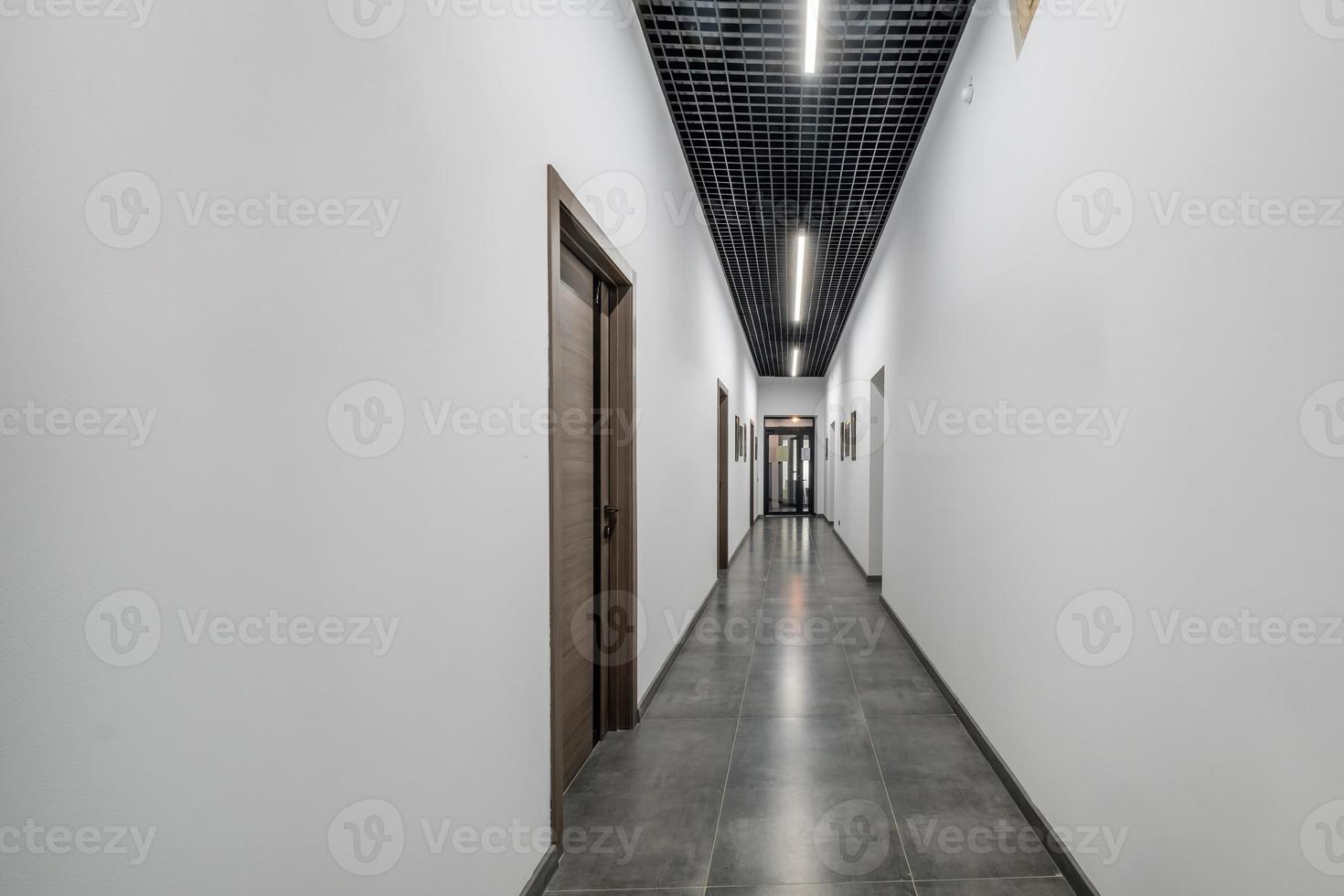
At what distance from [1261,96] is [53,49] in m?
1.95

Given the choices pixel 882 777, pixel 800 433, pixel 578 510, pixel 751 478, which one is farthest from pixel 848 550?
pixel 578 510

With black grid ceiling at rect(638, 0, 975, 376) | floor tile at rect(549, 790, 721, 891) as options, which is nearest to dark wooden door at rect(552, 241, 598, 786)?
floor tile at rect(549, 790, 721, 891)

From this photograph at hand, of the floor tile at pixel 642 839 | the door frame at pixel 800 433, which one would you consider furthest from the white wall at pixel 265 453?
the door frame at pixel 800 433

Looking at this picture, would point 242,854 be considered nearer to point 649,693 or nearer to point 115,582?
point 115,582

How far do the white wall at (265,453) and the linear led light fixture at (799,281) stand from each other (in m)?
4.86

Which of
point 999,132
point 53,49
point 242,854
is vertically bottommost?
point 242,854

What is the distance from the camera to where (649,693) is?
3.60 metres

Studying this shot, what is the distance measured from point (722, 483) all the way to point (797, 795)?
566cm

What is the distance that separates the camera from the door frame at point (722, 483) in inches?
312

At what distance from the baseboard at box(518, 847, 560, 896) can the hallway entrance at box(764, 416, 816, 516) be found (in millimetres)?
Answer: 13955

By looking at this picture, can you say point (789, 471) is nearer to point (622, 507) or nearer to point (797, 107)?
point (797, 107)

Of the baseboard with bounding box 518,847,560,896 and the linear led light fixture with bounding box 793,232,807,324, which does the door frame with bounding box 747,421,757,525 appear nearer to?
the linear led light fixture with bounding box 793,232,807,324

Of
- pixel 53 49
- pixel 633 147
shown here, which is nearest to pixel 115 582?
pixel 53 49

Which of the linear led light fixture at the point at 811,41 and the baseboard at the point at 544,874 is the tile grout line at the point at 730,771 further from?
the linear led light fixture at the point at 811,41
